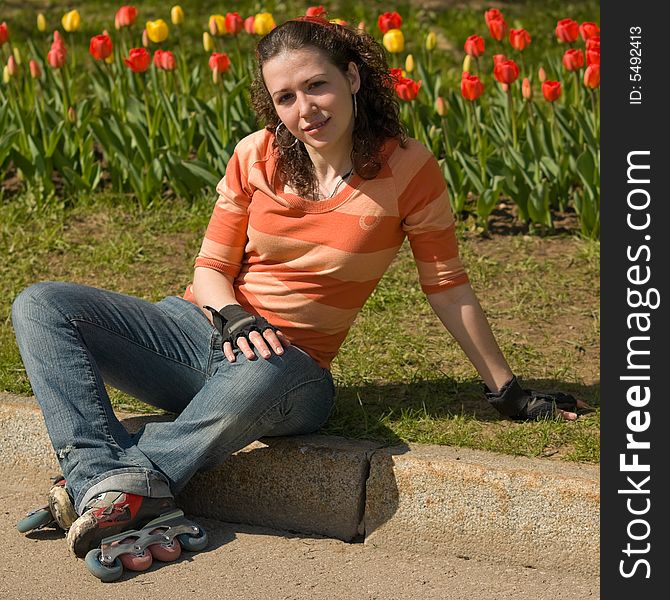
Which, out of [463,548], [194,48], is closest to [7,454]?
[463,548]

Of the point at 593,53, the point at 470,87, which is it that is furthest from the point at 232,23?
the point at 593,53

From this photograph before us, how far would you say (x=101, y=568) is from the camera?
302 centimetres

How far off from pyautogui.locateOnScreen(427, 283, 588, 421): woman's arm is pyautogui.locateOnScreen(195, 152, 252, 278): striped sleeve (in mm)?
527

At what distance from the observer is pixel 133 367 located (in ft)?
11.0

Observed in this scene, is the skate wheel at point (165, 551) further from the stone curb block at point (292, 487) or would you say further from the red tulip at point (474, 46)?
the red tulip at point (474, 46)

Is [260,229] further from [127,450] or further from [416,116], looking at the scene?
[416,116]

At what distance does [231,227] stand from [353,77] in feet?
1.69

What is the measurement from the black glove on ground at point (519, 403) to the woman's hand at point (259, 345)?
24.0 inches

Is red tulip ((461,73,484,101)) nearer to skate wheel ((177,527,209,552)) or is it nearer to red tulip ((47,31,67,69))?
red tulip ((47,31,67,69))

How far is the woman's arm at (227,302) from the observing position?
3.17 metres

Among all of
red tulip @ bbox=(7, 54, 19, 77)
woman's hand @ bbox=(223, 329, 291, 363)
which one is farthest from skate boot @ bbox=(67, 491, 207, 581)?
red tulip @ bbox=(7, 54, 19, 77)

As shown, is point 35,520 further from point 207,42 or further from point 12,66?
point 207,42

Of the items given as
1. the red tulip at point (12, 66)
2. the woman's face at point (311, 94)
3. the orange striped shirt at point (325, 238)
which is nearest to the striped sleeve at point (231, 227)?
the orange striped shirt at point (325, 238)

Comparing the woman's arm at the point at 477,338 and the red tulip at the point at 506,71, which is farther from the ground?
the red tulip at the point at 506,71
